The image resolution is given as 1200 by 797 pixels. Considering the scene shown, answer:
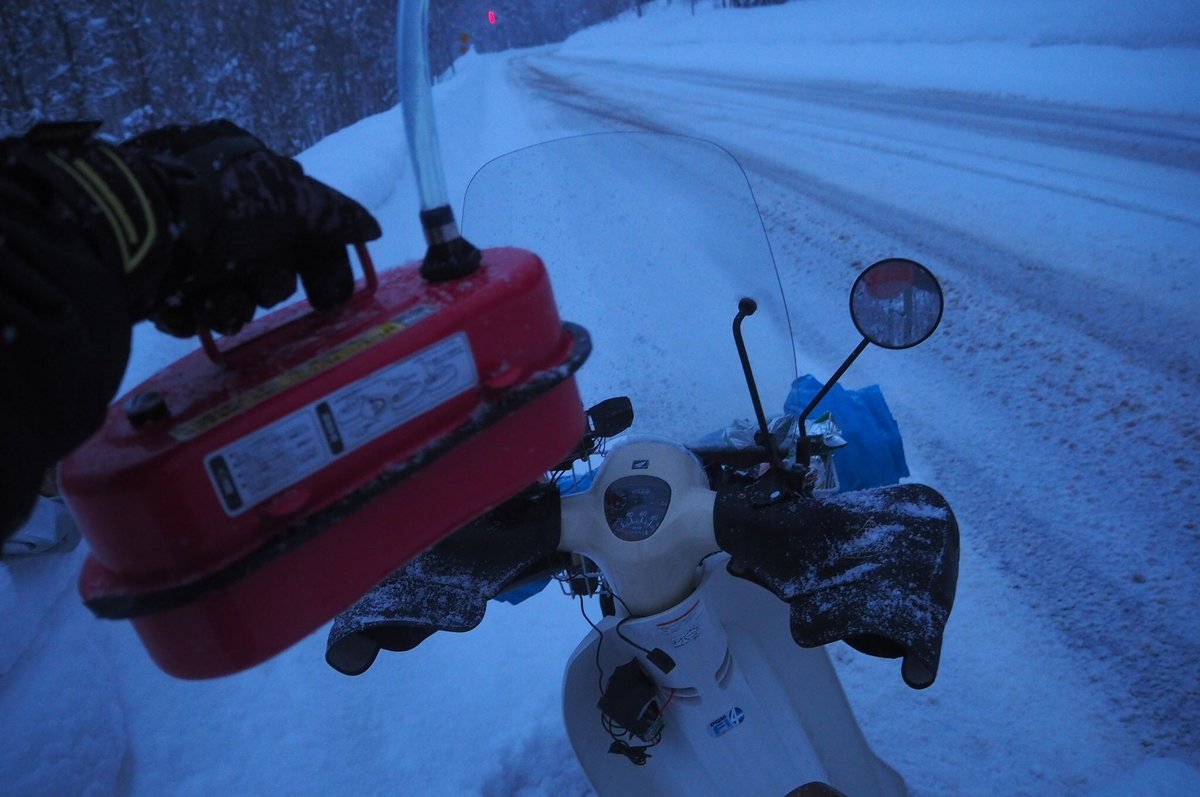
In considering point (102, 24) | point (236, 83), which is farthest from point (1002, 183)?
point (236, 83)

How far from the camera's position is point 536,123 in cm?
1346

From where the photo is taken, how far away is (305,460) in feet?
3.08

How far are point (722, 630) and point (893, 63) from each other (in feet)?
52.3

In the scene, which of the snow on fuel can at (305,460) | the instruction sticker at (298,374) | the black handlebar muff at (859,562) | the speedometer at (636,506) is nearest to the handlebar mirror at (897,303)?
the black handlebar muff at (859,562)

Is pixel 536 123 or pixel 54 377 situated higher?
pixel 54 377

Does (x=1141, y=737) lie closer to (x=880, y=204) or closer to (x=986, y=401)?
(x=986, y=401)

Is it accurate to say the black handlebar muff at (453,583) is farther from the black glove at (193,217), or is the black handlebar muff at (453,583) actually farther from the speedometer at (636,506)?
the black glove at (193,217)

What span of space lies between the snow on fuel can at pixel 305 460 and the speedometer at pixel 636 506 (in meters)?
0.40

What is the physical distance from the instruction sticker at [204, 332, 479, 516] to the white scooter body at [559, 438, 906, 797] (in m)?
0.63

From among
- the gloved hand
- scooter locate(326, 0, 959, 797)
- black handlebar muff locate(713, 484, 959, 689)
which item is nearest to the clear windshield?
scooter locate(326, 0, 959, 797)

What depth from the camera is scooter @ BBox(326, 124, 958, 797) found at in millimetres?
1386

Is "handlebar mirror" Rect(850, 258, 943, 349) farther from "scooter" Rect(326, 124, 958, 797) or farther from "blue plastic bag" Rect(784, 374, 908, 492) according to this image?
"blue plastic bag" Rect(784, 374, 908, 492)

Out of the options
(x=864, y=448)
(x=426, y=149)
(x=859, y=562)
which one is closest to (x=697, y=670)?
(x=859, y=562)

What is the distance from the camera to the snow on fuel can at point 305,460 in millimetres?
888
